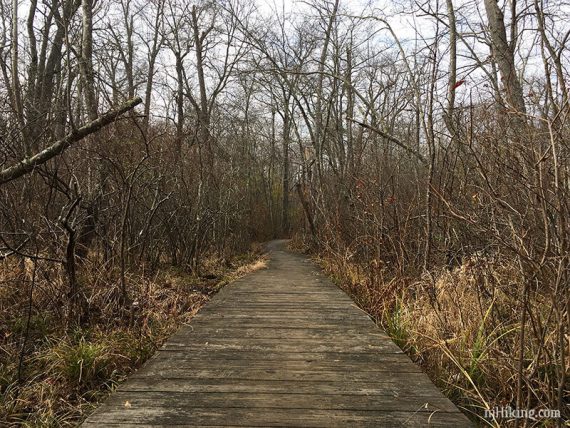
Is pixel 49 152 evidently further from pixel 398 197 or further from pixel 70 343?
pixel 398 197

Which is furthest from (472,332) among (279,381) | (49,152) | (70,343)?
(49,152)

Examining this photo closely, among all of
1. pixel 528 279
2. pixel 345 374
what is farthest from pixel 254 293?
pixel 528 279

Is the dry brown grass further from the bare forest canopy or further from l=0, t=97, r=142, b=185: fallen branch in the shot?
l=0, t=97, r=142, b=185: fallen branch

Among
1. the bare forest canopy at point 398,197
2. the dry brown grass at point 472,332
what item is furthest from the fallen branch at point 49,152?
the dry brown grass at point 472,332

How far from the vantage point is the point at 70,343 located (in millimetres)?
3598

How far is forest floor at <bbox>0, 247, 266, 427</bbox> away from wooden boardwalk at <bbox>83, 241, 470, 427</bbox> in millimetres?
492

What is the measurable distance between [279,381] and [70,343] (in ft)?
7.23

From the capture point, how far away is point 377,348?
3318 mm

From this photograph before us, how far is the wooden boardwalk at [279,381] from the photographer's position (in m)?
2.17

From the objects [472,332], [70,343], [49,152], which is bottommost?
[70,343]

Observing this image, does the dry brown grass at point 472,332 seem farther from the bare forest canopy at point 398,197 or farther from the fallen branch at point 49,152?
the fallen branch at point 49,152

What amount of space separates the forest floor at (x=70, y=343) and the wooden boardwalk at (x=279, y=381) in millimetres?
492

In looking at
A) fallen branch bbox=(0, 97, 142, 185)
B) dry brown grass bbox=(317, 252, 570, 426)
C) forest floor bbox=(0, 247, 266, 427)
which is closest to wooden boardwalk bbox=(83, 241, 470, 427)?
dry brown grass bbox=(317, 252, 570, 426)

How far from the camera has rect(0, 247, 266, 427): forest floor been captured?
9.54ft
